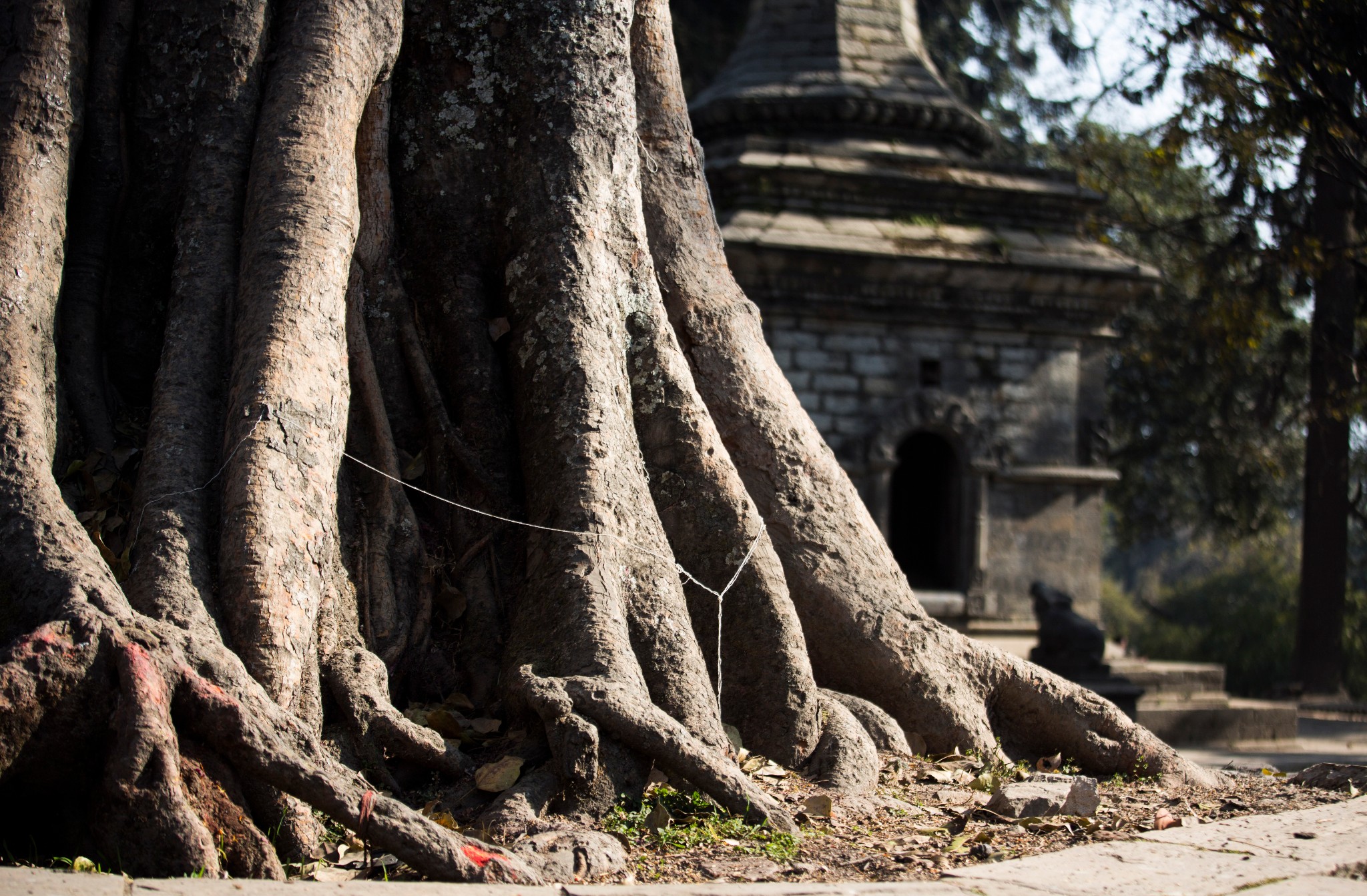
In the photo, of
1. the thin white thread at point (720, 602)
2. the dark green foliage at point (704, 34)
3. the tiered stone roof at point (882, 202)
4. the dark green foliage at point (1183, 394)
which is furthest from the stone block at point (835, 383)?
the dark green foliage at point (704, 34)

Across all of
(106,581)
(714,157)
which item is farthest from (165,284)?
(714,157)

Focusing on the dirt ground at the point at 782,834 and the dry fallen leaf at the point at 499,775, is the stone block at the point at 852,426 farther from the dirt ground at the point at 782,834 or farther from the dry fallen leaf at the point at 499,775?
the dry fallen leaf at the point at 499,775

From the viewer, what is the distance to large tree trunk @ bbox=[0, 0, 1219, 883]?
3.13m

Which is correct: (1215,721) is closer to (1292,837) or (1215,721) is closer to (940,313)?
(940,313)

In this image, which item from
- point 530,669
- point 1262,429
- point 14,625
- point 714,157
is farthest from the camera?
point 1262,429

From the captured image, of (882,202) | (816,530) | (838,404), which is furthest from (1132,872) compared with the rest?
(882,202)

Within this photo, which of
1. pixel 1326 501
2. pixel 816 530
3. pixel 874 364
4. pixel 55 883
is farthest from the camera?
pixel 1326 501

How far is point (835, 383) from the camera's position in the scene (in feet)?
40.7

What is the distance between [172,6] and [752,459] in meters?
2.66

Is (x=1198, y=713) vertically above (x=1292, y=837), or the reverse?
(x=1292, y=837)

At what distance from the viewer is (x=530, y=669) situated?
390cm

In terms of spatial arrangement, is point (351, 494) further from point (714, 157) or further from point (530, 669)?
point (714, 157)

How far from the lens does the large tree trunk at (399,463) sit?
10.3 feet

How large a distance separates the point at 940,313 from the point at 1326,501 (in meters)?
5.71
